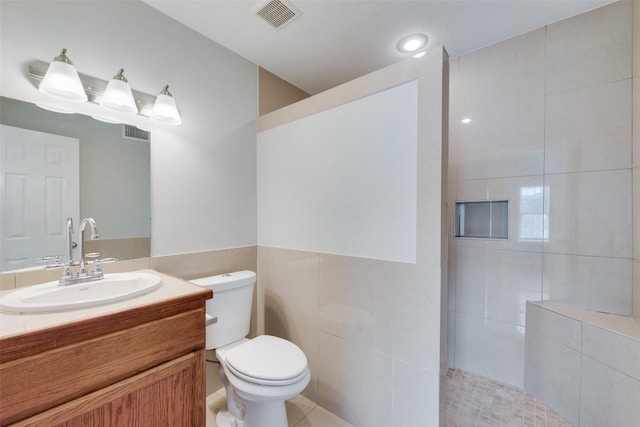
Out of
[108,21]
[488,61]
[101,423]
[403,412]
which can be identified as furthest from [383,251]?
[108,21]

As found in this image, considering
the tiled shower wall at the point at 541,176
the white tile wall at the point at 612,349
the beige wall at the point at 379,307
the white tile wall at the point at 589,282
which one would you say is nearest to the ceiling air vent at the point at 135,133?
the beige wall at the point at 379,307

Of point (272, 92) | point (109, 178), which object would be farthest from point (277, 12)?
point (109, 178)

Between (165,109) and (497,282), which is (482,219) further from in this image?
(165,109)

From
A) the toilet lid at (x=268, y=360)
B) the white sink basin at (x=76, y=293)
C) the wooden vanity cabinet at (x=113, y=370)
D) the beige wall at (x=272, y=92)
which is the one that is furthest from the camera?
the beige wall at (x=272, y=92)

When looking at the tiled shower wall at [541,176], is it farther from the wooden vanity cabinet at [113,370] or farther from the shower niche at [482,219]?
the wooden vanity cabinet at [113,370]

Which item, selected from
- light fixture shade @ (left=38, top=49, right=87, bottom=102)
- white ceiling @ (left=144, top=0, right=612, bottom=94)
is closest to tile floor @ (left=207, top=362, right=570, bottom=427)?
light fixture shade @ (left=38, top=49, right=87, bottom=102)

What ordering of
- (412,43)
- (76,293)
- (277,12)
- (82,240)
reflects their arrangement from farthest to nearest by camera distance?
(412,43) → (277,12) → (82,240) → (76,293)

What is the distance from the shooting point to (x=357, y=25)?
163 centimetres

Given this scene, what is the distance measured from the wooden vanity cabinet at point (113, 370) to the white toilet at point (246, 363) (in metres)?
0.21

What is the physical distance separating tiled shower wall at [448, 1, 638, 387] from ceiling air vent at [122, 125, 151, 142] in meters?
2.10

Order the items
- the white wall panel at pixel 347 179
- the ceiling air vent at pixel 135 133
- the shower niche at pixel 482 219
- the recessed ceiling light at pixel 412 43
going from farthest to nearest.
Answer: the shower niche at pixel 482 219
the recessed ceiling light at pixel 412 43
the ceiling air vent at pixel 135 133
the white wall panel at pixel 347 179

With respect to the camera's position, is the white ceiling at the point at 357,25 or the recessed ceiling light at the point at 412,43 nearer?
the white ceiling at the point at 357,25

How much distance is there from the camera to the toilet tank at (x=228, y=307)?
147cm

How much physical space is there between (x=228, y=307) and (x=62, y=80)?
4.42 feet
